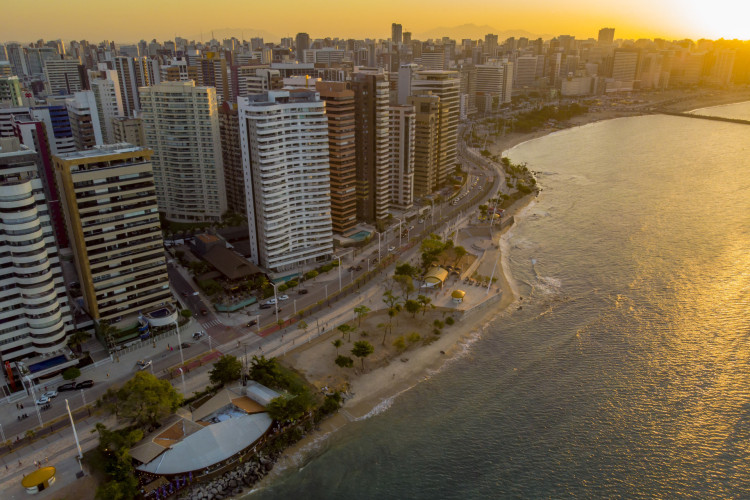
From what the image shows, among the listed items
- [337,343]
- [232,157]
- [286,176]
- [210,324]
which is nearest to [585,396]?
[337,343]

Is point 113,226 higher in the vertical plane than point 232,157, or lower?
lower

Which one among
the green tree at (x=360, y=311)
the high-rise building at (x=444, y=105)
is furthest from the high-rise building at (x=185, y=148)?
the green tree at (x=360, y=311)

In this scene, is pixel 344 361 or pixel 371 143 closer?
pixel 344 361

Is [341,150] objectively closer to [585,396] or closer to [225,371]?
[225,371]

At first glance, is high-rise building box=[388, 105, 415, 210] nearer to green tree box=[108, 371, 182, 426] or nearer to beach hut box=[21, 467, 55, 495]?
green tree box=[108, 371, 182, 426]

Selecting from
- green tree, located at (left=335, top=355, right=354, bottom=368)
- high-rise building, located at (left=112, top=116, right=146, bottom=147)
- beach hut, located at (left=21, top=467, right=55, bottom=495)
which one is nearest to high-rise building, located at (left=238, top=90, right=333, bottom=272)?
green tree, located at (left=335, top=355, right=354, bottom=368)

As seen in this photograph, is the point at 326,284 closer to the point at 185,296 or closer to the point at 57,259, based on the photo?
the point at 185,296

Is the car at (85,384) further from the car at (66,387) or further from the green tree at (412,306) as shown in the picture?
the green tree at (412,306)
